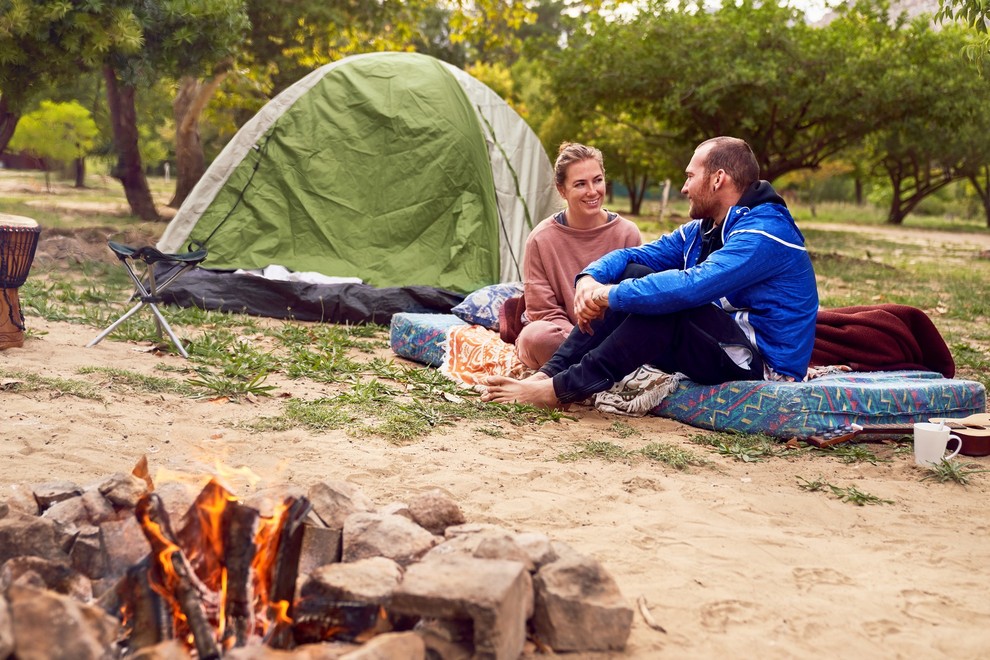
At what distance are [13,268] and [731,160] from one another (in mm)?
3919

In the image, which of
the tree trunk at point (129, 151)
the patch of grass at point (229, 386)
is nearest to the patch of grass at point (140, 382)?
the patch of grass at point (229, 386)

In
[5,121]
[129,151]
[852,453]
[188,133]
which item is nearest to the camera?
[852,453]

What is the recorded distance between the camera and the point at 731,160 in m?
4.17

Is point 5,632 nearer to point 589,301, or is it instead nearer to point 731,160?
point 589,301

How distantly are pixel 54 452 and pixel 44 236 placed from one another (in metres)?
6.73

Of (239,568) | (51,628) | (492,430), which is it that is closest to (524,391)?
(492,430)

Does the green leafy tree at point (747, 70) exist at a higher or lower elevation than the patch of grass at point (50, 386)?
higher

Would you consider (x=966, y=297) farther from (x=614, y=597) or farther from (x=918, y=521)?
(x=614, y=597)

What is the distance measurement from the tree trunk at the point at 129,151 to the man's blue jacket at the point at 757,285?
10.6 m

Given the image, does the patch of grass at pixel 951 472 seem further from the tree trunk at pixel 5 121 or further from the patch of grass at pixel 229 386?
the tree trunk at pixel 5 121

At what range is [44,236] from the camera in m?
9.27

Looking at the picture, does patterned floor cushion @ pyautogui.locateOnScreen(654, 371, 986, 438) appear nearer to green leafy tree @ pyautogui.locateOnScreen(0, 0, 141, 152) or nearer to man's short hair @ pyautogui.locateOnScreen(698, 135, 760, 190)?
man's short hair @ pyautogui.locateOnScreen(698, 135, 760, 190)

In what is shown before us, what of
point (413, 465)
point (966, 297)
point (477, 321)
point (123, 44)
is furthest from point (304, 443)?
point (966, 297)

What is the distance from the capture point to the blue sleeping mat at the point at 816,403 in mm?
4055
